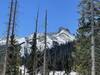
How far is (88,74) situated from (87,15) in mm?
13863

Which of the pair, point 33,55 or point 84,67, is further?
point 33,55

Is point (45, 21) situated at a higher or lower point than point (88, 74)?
higher

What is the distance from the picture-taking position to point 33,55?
72250 mm

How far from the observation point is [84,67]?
5566cm

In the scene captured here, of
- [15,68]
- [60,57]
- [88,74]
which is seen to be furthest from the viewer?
[60,57]

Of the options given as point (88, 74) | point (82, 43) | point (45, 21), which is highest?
point (45, 21)

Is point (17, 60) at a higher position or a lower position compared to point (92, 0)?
lower

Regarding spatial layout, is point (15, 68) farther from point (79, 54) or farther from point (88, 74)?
point (88, 74)

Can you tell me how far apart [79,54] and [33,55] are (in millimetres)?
16192

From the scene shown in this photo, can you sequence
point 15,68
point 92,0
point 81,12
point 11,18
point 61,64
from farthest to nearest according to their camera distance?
Answer: 1. point 61,64
2. point 15,68
3. point 11,18
4. point 81,12
5. point 92,0

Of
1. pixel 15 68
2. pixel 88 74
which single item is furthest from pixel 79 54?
pixel 15 68

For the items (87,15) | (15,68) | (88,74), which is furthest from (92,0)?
(15,68)

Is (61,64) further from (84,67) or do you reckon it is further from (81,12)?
(81,12)

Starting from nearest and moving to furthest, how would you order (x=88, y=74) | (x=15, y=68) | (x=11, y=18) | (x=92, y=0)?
(x=92, y=0), (x=11, y=18), (x=88, y=74), (x=15, y=68)
